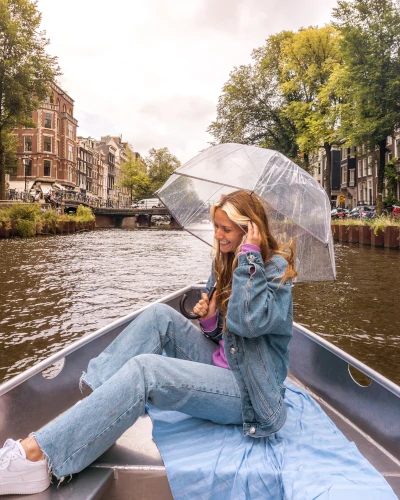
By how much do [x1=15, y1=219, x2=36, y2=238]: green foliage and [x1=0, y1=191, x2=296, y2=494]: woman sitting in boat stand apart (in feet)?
57.3

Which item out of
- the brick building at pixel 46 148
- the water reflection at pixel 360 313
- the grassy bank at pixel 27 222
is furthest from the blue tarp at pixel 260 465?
the brick building at pixel 46 148

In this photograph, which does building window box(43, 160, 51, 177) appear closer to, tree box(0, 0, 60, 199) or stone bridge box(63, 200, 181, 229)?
stone bridge box(63, 200, 181, 229)

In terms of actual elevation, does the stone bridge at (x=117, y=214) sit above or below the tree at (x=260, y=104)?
below

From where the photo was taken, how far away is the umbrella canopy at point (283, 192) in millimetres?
2227

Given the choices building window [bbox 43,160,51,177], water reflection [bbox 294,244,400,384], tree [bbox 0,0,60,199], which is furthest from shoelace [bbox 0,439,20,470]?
building window [bbox 43,160,51,177]

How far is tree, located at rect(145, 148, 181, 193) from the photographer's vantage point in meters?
60.3

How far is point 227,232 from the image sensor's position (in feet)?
6.07

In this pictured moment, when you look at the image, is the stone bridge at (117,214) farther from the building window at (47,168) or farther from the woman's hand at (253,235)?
the woman's hand at (253,235)

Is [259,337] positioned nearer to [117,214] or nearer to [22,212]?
[22,212]

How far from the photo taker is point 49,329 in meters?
4.78

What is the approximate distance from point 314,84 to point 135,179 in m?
33.9

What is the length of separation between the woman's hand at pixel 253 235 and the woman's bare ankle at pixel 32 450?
42.2 inches

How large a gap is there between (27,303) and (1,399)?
4526mm

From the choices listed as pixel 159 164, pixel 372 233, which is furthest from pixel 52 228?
pixel 159 164
